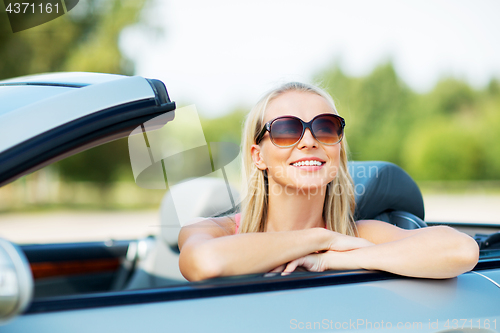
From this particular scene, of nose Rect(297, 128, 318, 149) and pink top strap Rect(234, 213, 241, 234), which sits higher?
nose Rect(297, 128, 318, 149)

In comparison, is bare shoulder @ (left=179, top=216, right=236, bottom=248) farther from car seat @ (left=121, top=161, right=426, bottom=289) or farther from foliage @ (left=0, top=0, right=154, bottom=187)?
foliage @ (left=0, top=0, right=154, bottom=187)

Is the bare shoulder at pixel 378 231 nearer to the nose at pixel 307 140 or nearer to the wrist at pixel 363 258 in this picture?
the wrist at pixel 363 258

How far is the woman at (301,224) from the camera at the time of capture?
1343 millimetres

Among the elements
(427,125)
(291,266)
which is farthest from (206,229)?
(427,125)

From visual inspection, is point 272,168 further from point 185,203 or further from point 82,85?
point 185,203

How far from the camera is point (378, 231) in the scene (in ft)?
6.09

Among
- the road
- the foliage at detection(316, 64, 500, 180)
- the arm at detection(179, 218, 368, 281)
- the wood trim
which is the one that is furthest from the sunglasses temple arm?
the foliage at detection(316, 64, 500, 180)

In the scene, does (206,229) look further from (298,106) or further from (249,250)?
(298,106)

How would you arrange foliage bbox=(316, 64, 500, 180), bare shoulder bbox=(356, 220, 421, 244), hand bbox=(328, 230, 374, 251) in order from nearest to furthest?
hand bbox=(328, 230, 374, 251) < bare shoulder bbox=(356, 220, 421, 244) < foliage bbox=(316, 64, 500, 180)

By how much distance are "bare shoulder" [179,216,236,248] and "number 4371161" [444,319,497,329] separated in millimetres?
Answer: 845

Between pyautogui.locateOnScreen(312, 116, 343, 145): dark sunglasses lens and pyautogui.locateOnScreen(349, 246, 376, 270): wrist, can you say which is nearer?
pyautogui.locateOnScreen(349, 246, 376, 270): wrist

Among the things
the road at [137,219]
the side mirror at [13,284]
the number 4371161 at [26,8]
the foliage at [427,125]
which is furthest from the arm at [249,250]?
the foliage at [427,125]

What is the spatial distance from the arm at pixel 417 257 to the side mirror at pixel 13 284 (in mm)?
857

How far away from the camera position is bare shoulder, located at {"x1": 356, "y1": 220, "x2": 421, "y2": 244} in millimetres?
1758
